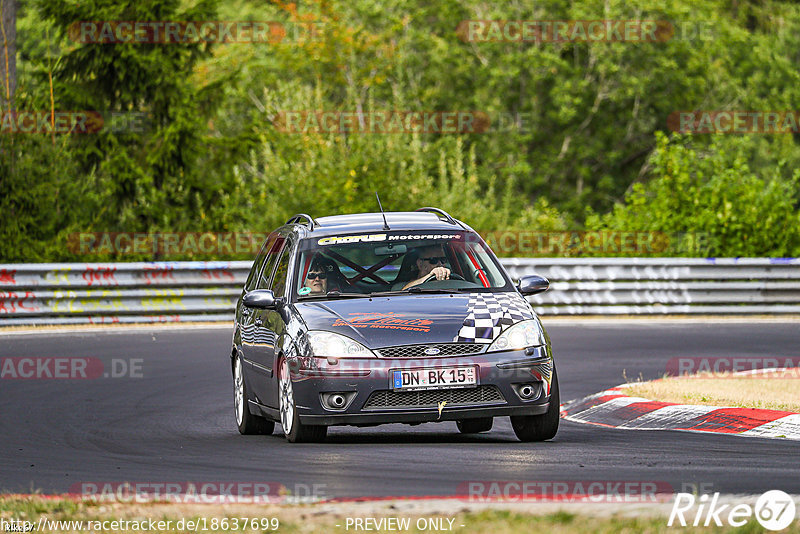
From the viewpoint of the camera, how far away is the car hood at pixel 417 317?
9.73 metres

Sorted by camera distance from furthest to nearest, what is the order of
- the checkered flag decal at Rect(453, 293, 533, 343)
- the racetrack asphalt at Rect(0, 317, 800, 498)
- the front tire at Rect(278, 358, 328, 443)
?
the front tire at Rect(278, 358, 328, 443) → the checkered flag decal at Rect(453, 293, 533, 343) → the racetrack asphalt at Rect(0, 317, 800, 498)

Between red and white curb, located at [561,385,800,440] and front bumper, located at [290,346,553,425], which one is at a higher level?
front bumper, located at [290,346,553,425]

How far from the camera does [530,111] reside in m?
50.7

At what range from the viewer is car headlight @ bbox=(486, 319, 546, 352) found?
9.80 meters

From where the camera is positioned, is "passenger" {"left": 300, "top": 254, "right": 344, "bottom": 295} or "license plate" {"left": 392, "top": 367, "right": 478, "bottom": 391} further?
"passenger" {"left": 300, "top": 254, "right": 344, "bottom": 295}

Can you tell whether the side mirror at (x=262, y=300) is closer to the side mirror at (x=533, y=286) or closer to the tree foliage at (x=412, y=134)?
the side mirror at (x=533, y=286)

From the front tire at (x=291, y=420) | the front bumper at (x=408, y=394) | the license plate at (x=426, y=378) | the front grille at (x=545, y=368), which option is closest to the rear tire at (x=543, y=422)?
the front grille at (x=545, y=368)

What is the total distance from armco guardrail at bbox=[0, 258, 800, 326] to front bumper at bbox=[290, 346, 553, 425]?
14301mm

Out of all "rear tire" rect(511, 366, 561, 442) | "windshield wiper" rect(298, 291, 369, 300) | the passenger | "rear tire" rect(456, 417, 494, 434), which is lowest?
"rear tire" rect(456, 417, 494, 434)

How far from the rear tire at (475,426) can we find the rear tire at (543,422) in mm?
970

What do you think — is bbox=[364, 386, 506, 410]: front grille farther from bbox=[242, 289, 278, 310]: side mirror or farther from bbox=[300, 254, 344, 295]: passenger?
bbox=[242, 289, 278, 310]: side mirror

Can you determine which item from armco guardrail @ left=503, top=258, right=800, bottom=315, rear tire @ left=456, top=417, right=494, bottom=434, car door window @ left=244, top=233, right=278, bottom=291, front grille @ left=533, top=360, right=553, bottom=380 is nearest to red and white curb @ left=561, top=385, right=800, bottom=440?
rear tire @ left=456, top=417, right=494, bottom=434

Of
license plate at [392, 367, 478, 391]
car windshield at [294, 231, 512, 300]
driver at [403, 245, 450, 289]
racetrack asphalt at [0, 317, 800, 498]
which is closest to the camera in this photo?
racetrack asphalt at [0, 317, 800, 498]

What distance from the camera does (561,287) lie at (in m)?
24.9
